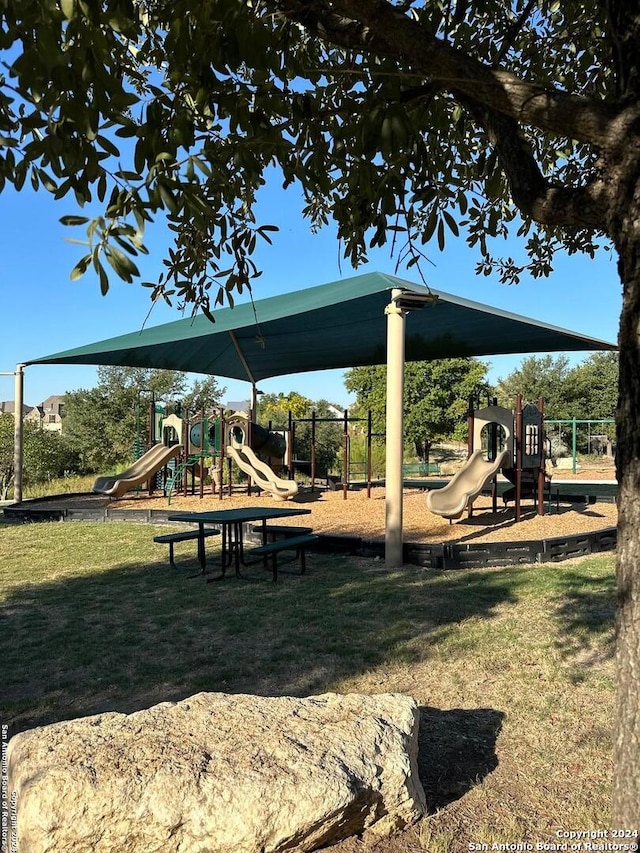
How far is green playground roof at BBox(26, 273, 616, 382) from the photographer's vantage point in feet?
33.3

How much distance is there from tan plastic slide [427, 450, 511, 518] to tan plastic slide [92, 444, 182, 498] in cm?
Result: 779

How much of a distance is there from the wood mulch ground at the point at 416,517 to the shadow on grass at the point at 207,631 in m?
2.60

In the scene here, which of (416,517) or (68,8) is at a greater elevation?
(68,8)

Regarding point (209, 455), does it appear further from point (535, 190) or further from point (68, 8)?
point (68, 8)

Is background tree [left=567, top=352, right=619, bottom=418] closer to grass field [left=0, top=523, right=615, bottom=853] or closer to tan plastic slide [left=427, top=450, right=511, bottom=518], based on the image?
tan plastic slide [left=427, top=450, right=511, bottom=518]

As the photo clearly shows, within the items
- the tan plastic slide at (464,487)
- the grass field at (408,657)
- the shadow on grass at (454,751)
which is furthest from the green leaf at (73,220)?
the tan plastic slide at (464,487)

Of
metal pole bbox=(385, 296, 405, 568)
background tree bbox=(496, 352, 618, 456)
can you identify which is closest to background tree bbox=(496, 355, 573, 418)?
background tree bbox=(496, 352, 618, 456)

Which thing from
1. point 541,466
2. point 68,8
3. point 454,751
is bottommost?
point 454,751

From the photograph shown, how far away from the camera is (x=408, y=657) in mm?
4465

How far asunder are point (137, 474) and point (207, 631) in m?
11.2

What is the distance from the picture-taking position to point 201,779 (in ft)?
7.40

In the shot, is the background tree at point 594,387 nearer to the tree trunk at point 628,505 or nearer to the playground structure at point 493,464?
the playground structure at point 493,464

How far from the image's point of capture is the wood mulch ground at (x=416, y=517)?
31.8 feet

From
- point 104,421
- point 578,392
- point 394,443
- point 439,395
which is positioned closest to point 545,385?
point 578,392
